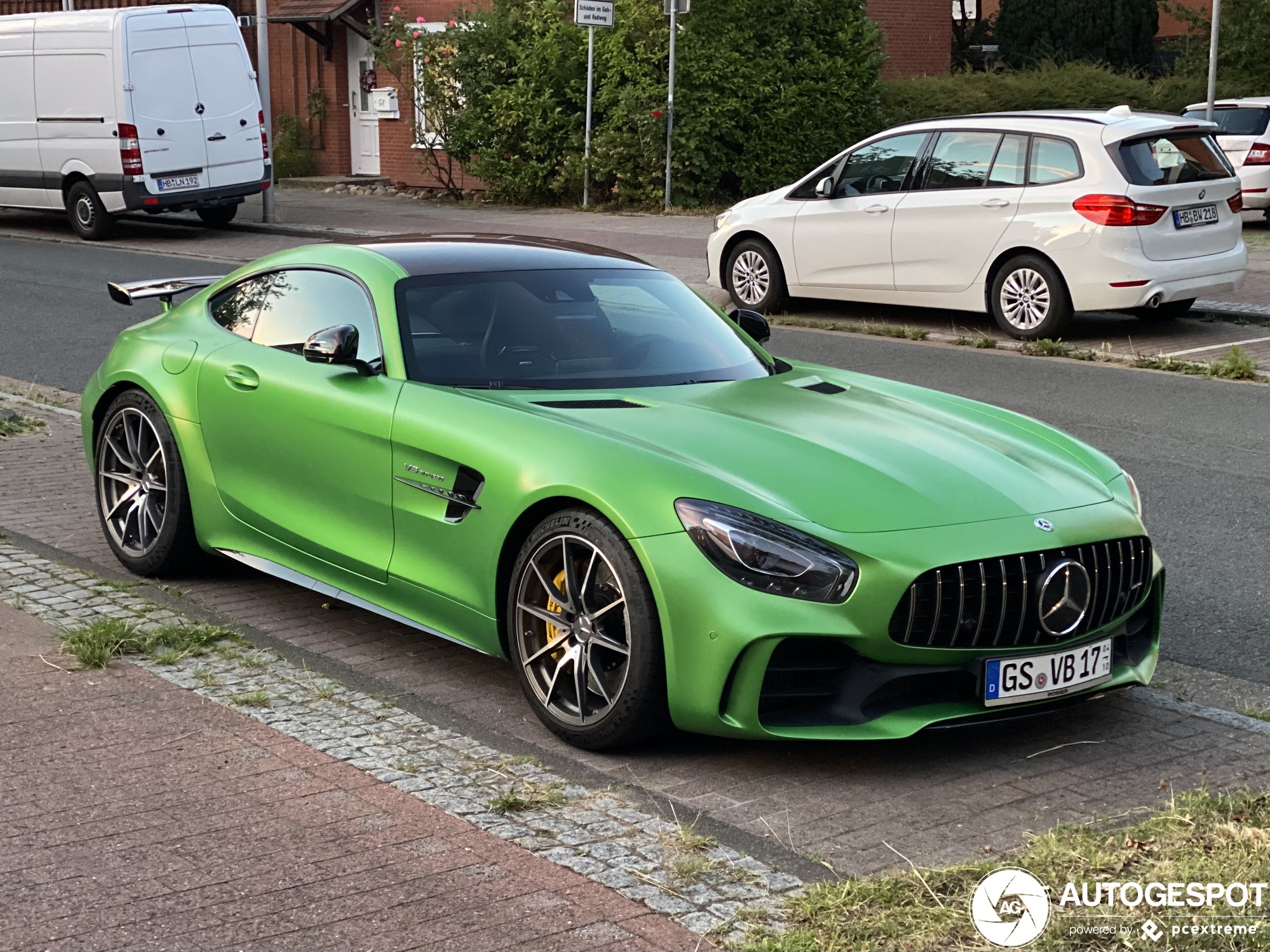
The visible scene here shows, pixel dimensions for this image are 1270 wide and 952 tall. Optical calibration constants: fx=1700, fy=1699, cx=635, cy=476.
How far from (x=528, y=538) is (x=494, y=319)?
1.13 m

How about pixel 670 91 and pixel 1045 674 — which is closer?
pixel 1045 674

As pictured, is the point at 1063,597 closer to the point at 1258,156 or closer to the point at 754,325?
the point at 754,325

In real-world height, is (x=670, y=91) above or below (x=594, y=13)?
below

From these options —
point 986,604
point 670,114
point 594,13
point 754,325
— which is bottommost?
point 986,604

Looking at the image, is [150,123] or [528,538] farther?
[150,123]

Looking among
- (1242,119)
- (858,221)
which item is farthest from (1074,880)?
(1242,119)

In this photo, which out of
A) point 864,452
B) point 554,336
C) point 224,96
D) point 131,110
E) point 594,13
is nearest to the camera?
point 864,452

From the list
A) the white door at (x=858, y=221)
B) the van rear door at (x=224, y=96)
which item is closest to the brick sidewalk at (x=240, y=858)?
the white door at (x=858, y=221)

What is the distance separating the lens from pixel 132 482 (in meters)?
6.65

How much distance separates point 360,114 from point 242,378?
2928 cm

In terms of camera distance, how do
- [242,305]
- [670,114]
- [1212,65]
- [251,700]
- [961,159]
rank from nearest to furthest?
[251,700] < [242,305] < [961,159] < [1212,65] < [670,114]

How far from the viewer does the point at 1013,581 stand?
4.62 m

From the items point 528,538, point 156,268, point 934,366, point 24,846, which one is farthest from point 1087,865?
point 156,268

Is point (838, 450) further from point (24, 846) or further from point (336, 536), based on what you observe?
point (24, 846)
